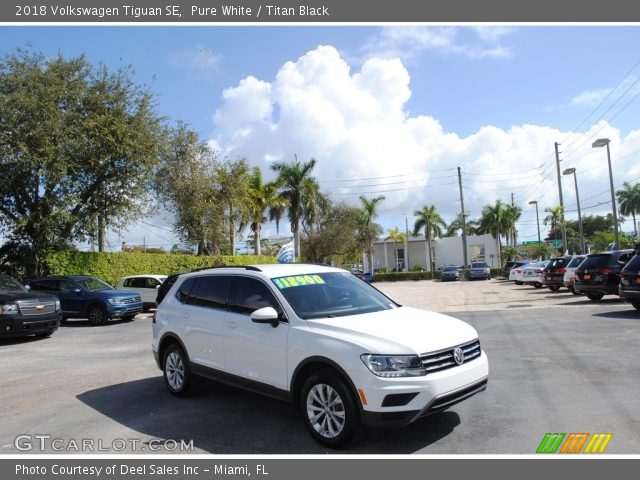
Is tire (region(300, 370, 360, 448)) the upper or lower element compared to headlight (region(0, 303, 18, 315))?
lower

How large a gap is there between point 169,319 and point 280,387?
259cm

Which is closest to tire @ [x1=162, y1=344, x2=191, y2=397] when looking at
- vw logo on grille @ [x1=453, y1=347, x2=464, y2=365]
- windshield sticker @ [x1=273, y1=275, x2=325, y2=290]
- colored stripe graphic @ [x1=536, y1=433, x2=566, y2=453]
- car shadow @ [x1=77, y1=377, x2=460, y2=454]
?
car shadow @ [x1=77, y1=377, x2=460, y2=454]

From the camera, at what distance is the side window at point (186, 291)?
7154 millimetres

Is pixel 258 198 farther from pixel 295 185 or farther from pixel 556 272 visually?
pixel 556 272

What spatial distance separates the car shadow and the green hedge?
1608 cm

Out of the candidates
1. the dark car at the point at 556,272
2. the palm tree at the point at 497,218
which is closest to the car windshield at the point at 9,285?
the dark car at the point at 556,272

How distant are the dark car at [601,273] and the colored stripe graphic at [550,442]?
44.3 feet

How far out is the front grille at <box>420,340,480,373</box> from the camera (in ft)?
15.4

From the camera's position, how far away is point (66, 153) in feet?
70.9

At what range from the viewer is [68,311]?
17.5 meters

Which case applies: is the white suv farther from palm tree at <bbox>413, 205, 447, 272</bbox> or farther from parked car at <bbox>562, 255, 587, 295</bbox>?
palm tree at <bbox>413, 205, 447, 272</bbox>

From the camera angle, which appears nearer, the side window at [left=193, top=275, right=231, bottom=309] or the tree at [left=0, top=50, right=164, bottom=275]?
the side window at [left=193, top=275, right=231, bottom=309]

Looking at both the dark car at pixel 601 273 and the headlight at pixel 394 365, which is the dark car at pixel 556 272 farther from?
the headlight at pixel 394 365

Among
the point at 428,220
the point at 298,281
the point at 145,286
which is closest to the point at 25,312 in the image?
the point at 145,286
